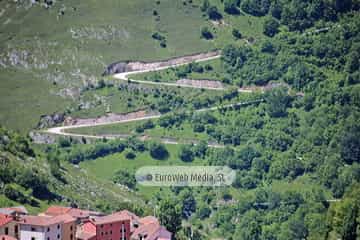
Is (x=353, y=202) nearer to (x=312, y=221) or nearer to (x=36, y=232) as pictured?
(x=312, y=221)

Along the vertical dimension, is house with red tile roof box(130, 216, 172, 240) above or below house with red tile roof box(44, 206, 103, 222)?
below

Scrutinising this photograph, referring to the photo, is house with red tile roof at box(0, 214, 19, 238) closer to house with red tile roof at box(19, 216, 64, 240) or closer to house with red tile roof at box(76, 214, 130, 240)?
house with red tile roof at box(19, 216, 64, 240)

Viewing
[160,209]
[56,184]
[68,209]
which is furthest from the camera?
[56,184]

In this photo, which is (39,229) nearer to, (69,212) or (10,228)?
(10,228)

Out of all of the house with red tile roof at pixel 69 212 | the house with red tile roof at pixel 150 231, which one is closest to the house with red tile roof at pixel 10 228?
the house with red tile roof at pixel 69 212

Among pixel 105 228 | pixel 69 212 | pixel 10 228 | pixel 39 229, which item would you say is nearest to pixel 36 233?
pixel 39 229

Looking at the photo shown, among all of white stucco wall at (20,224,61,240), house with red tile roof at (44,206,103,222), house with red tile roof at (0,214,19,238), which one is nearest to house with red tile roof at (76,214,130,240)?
house with red tile roof at (44,206,103,222)

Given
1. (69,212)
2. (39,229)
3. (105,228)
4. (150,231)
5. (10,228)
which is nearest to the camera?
(39,229)

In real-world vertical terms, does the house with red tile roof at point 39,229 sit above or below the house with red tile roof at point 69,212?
above

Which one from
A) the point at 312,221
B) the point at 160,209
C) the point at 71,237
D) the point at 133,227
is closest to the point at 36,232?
the point at 71,237

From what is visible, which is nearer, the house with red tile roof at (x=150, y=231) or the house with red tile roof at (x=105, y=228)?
the house with red tile roof at (x=105, y=228)

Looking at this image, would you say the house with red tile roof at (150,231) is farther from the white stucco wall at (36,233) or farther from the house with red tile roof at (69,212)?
the white stucco wall at (36,233)
